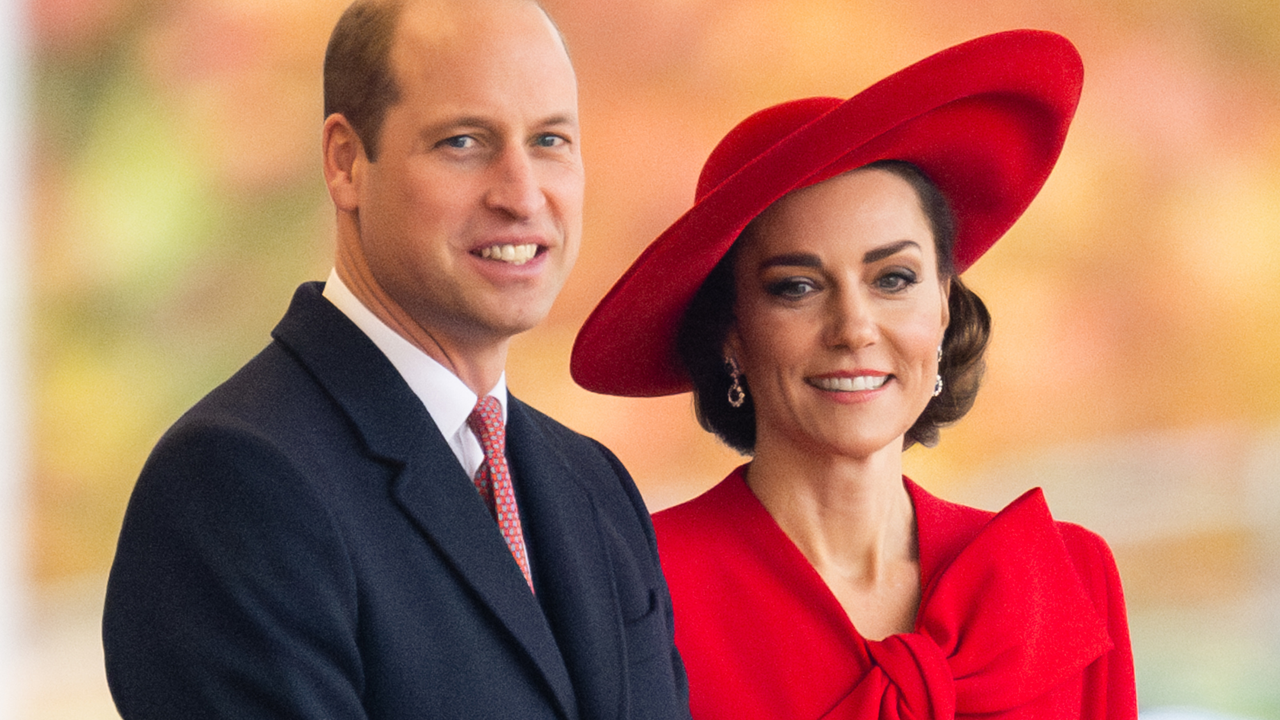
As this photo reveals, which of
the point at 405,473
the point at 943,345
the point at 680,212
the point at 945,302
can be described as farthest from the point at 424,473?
the point at 680,212

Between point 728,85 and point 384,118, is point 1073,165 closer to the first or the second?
point 728,85

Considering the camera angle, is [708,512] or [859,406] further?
[708,512]

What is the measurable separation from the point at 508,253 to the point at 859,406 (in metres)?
0.67

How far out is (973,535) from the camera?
1.96 m

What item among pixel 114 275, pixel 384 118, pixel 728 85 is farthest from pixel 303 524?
pixel 728 85

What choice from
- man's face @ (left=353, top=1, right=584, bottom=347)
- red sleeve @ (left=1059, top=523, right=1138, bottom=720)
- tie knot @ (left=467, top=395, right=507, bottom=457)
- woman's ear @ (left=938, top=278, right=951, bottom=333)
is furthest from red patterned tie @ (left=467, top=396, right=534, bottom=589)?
red sleeve @ (left=1059, top=523, right=1138, bottom=720)

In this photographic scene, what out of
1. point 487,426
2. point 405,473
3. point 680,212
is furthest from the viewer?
point 680,212

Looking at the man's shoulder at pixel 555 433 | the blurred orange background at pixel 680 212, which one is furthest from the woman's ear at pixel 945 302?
the blurred orange background at pixel 680 212

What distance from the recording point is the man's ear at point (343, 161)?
1325 millimetres

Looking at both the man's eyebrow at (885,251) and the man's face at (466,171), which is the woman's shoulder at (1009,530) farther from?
the man's face at (466,171)

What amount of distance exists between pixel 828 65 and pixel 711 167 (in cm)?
152

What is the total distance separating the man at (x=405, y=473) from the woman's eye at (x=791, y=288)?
471 mm

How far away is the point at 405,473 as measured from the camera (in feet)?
4.07

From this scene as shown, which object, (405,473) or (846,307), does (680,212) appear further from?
(405,473)
